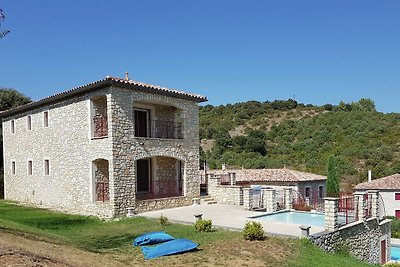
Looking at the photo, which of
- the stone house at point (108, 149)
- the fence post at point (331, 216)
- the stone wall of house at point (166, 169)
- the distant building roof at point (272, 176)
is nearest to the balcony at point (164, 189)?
the stone house at point (108, 149)

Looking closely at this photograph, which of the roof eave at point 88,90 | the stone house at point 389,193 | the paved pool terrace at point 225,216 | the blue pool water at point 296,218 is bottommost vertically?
the stone house at point 389,193

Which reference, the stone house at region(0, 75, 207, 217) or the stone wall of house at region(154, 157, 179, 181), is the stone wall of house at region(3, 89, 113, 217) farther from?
the stone wall of house at region(154, 157, 179, 181)

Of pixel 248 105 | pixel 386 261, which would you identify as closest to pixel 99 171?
pixel 386 261

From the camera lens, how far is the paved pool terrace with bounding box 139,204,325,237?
1330 cm

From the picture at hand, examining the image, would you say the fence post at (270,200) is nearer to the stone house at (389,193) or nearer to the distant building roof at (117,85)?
the distant building roof at (117,85)

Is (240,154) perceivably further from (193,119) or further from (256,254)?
(256,254)

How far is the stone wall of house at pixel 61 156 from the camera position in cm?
1800

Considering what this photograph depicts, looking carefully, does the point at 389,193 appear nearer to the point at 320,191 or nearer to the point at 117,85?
the point at 320,191

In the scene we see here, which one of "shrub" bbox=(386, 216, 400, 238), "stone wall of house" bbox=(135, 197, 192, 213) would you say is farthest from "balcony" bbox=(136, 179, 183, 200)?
"shrub" bbox=(386, 216, 400, 238)

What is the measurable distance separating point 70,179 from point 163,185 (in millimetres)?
5152

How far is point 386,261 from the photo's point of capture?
17156mm

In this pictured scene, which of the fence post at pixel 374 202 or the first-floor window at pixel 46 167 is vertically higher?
the first-floor window at pixel 46 167

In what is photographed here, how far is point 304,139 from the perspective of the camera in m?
50.6

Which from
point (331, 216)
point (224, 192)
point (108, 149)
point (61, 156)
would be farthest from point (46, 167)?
point (331, 216)
